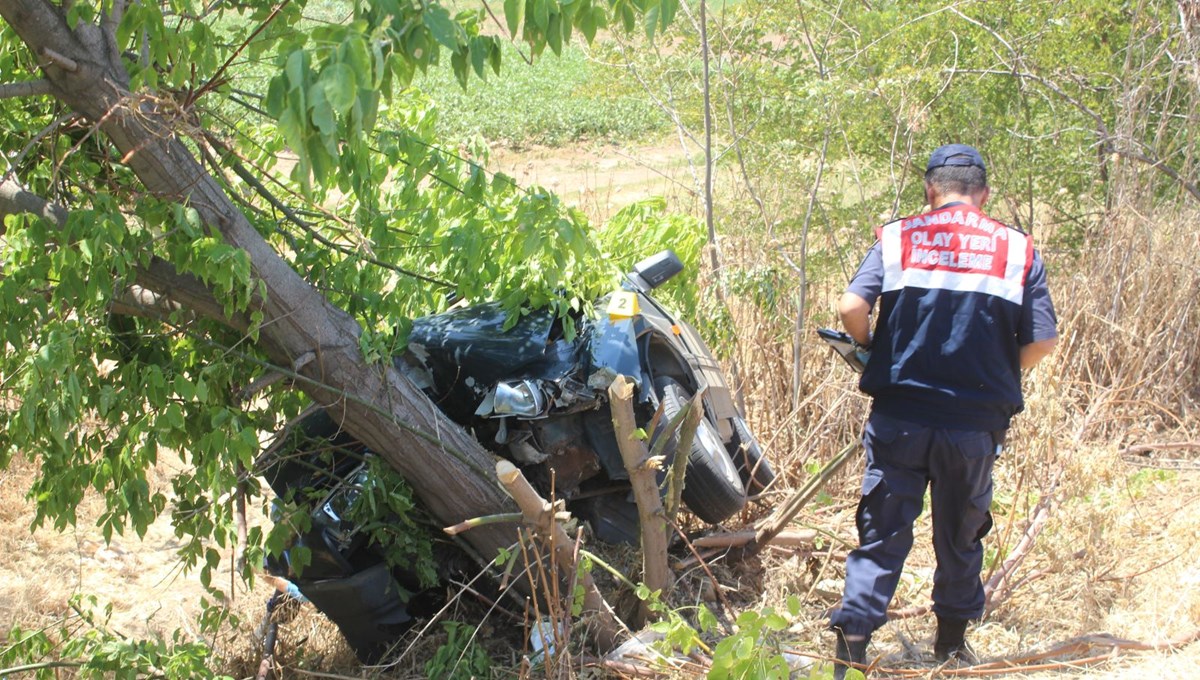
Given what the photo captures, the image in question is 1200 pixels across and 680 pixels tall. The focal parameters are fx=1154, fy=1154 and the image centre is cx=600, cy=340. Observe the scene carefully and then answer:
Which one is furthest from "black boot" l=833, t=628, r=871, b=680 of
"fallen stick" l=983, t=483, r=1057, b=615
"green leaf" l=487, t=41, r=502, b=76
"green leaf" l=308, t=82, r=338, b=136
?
"green leaf" l=308, t=82, r=338, b=136

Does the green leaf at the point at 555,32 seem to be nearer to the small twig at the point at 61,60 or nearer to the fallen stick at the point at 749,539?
the small twig at the point at 61,60

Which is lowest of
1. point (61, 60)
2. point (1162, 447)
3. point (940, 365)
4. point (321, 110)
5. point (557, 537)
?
point (1162, 447)

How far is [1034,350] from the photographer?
396 cm

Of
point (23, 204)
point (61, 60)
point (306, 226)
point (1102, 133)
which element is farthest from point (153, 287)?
point (1102, 133)

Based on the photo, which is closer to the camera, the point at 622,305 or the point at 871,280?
the point at 871,280

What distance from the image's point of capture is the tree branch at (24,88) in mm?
3221

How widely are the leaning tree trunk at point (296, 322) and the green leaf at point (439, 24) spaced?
3.77 feet

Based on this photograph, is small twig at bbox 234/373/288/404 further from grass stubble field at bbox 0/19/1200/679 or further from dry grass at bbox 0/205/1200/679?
grass stubble field at bbox 0/19/1200/679

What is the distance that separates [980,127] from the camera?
805 centimetres

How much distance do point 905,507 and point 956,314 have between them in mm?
706

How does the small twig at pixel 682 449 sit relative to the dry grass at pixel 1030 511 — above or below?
above

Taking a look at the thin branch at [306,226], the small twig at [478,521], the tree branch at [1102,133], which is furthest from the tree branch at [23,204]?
the tree branch at [1102,133]

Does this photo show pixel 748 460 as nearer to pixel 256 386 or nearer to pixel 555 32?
pixel 256 386

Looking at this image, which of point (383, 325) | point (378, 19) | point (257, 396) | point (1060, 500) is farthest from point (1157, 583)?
point (378, 19)
